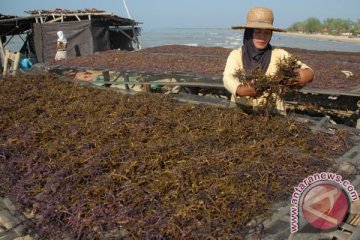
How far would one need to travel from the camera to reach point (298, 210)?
5.38 ft

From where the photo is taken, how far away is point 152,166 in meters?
2.74

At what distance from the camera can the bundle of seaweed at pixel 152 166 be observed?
2.12 meters

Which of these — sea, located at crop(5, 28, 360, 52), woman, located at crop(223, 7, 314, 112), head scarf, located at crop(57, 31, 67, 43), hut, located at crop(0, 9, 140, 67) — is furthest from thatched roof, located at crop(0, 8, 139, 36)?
sea, located at crop(5, 28, 360, 52)

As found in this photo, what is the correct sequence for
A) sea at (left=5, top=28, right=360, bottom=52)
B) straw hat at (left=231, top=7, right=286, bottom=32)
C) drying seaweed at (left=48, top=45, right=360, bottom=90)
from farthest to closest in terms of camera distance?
1. sea at (left=5, top=28, right=360, bottom=52)
2. drying seaweed at (left=48, top=45, right=360, bottom=90)
3. straw hat at (left=231, top=7, right=286, bottom=32)

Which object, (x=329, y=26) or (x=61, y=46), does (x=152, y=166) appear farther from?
(x=329, y=26)

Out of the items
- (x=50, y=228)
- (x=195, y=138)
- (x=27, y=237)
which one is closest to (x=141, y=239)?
(x=50, y=228)

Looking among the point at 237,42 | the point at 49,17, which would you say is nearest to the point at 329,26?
the point at 237,42

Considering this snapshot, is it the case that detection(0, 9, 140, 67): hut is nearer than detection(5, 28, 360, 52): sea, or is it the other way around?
detection(0, 9, 140, 67): hut

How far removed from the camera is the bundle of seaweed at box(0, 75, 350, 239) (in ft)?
6.95

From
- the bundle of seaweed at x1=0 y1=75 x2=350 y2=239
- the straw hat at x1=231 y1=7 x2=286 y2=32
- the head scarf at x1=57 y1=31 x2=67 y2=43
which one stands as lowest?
the bundle of seaweed at x1=0 y1=75 x2=350 y2=239

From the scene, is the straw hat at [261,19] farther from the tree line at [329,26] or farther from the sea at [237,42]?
the tree line at [329,26]

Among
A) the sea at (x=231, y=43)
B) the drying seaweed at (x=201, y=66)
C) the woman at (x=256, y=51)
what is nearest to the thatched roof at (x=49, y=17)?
the drying seaweed at (x=201, y=66)

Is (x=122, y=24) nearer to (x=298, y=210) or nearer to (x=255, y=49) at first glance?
(x=255, y=49)

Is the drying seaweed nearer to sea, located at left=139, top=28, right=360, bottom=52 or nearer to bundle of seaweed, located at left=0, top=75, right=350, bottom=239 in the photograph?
bundle of seaweed, located at left=0, top=75, right=350, bottom=239
